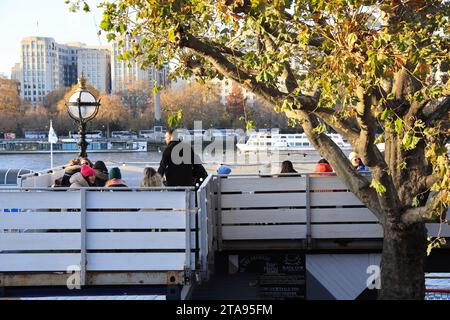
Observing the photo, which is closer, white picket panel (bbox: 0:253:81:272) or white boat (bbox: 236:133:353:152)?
white picket panel (bbox: 0:253:81:272)

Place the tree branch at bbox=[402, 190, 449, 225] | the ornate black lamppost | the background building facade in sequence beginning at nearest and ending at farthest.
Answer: the tree branch at bbox=[402, 190, 449, 225] < the ornate black lamppost < the background building facade

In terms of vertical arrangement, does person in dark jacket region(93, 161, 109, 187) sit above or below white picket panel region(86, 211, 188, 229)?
above

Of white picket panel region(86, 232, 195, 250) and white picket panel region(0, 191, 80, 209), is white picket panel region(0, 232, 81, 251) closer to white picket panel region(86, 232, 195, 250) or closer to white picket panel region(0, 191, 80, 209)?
white picket panel region(86, 232, 195, 250)

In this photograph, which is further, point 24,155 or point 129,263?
point 24,155

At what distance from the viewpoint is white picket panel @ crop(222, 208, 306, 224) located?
9.70 meters

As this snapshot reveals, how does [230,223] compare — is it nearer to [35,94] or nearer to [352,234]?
[352,234]

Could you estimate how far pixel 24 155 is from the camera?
285 feet

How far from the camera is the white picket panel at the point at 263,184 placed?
9.65 metres

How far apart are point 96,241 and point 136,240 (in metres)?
0.44

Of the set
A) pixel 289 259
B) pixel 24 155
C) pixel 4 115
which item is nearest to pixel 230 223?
pixel 289 259

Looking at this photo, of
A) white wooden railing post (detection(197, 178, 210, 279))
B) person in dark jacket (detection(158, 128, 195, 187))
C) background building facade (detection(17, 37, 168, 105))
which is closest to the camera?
white wooden railing post (detection(197, 178, 210, 279))

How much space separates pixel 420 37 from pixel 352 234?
3383mm

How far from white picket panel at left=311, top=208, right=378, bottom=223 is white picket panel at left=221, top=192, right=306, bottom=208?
260 mm

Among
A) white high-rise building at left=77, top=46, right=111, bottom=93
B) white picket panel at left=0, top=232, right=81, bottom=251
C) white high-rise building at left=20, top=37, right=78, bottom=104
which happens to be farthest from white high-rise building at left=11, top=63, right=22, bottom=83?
white picket panel at left=0, top=232, right=81, bottom=251
